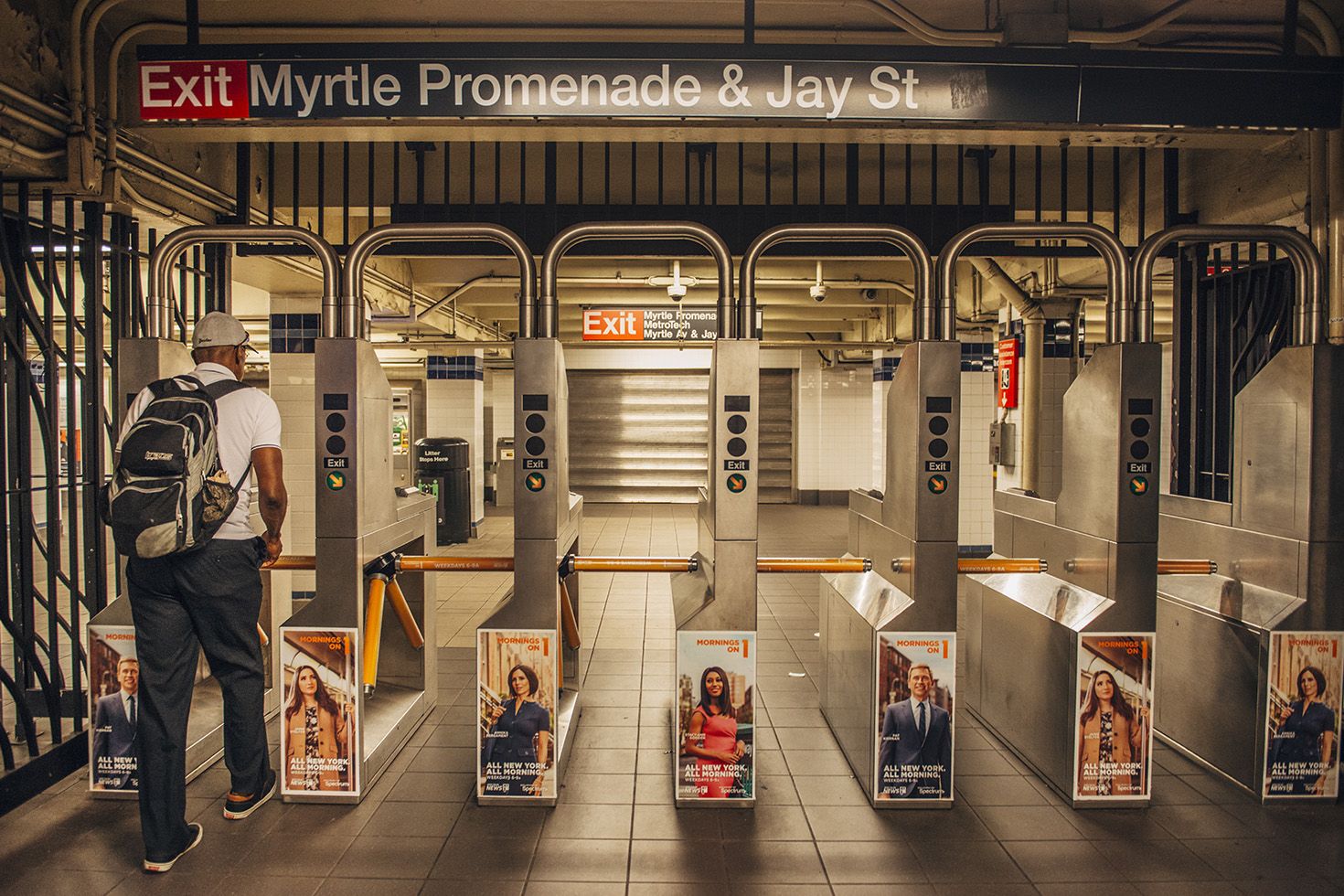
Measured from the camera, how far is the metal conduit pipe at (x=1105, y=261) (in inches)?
128

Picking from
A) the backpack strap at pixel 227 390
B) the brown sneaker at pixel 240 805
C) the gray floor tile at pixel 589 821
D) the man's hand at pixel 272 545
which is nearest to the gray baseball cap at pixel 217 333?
the backpack strap at pixel 227 390

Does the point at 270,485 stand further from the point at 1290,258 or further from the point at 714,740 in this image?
the point at 1290,258

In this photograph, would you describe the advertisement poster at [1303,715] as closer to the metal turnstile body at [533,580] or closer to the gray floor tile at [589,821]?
the gray floor tile at [589,821]

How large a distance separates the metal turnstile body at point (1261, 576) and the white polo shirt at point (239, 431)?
3778 millimetres

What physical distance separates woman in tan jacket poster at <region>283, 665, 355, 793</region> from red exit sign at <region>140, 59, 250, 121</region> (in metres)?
2.09

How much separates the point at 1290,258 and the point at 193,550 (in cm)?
418

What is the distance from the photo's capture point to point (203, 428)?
2.76 meters

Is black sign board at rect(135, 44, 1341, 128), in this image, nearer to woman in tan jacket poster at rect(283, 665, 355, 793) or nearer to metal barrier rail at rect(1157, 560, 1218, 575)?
metal barrier rail at rect(1157, 560, 1218, 575)

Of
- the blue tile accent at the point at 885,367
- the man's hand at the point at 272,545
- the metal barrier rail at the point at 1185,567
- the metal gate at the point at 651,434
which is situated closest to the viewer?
the man's hand at the point at 272,545

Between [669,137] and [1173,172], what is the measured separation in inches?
105

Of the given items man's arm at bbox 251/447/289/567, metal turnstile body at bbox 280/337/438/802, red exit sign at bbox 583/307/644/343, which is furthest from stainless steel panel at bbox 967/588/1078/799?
red exit sign at bbox 583/307/644/343

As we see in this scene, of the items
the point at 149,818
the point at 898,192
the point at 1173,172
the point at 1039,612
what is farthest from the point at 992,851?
the point at 898,192

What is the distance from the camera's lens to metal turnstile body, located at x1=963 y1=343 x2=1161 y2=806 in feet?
10.4

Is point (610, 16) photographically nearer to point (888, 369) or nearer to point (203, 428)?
point (203, 428)
